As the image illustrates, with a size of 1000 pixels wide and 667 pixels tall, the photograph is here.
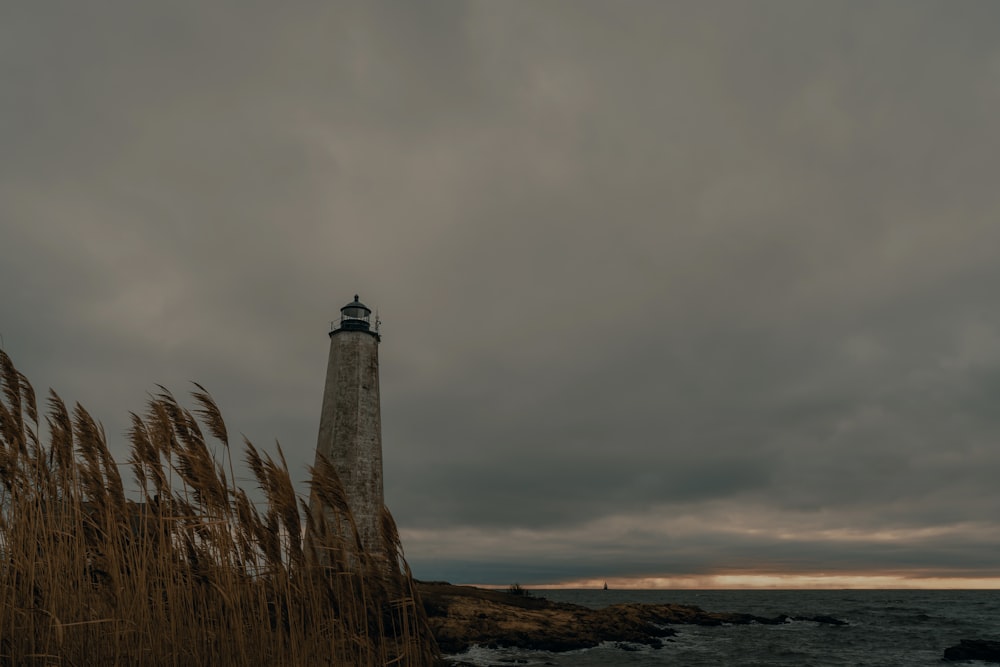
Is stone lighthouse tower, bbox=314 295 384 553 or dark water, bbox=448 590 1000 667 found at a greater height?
stone lighthouse tower, bbox=314 295 384 553

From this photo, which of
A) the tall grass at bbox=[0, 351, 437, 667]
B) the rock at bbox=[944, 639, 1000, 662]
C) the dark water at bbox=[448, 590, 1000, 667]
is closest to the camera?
the tall grass at bbox=[0, 351, 437, 667]

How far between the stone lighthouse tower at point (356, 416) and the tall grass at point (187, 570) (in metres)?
22.4

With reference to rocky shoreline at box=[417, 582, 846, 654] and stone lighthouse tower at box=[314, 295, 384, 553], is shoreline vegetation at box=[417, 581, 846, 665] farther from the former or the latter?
stone lighthouse tower at box=[314, 295, 384, 553]

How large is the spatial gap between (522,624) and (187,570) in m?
27.6

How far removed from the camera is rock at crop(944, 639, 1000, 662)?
32156mm

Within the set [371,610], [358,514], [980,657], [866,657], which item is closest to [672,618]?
[866,657]

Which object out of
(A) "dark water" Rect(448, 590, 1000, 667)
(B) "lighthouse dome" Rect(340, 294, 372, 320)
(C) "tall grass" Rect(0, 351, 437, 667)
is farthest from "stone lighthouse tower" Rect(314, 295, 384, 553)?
(C) "tall grass" Rect(0, 351, 437, 667)

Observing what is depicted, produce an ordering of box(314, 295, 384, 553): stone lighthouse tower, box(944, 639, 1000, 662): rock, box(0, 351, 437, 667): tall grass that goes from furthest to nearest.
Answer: box(944, 639, 1000, 662): rock
box(314, 295, 384, 553): stone lighthouse tower
box(0, 351, 437, 667): tall grass

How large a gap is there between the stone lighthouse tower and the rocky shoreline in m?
5.04

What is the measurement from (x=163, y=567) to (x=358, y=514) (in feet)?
76.8

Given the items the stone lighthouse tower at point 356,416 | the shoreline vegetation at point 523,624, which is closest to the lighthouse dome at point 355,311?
the stone lighthouse tower at point 356,416

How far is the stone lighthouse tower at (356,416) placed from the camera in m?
28.9

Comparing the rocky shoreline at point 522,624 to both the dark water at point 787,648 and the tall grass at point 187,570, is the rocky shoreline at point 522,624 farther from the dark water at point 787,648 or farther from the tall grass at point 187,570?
the tall grass at point 187,570

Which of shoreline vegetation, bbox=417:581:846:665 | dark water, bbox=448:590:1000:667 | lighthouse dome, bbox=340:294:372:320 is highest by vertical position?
lighthouse dome, bbox=340:294:372:320
